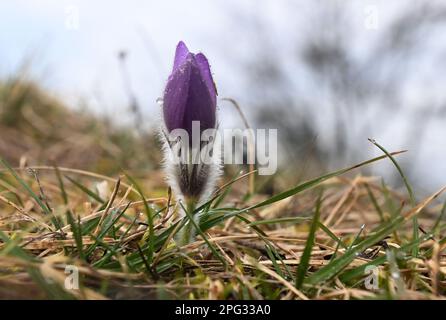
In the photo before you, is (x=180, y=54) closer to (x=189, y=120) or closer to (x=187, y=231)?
(x=189, y=120)

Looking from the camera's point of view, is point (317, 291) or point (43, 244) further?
point (43, 244)

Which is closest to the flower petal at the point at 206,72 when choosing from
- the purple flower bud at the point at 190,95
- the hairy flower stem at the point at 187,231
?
the purple flower bud at the point at 190,95

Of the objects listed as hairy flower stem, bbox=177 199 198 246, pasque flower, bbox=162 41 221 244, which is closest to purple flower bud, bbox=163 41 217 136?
pasque flower, bbox=162 41 221 244

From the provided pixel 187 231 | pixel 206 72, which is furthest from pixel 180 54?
pixel 187 231

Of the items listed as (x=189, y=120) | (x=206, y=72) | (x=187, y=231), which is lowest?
(x=187, y=231)

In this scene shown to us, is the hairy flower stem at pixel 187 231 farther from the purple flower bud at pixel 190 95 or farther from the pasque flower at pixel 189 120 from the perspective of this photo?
the purple flower bud at pixel 190 95
